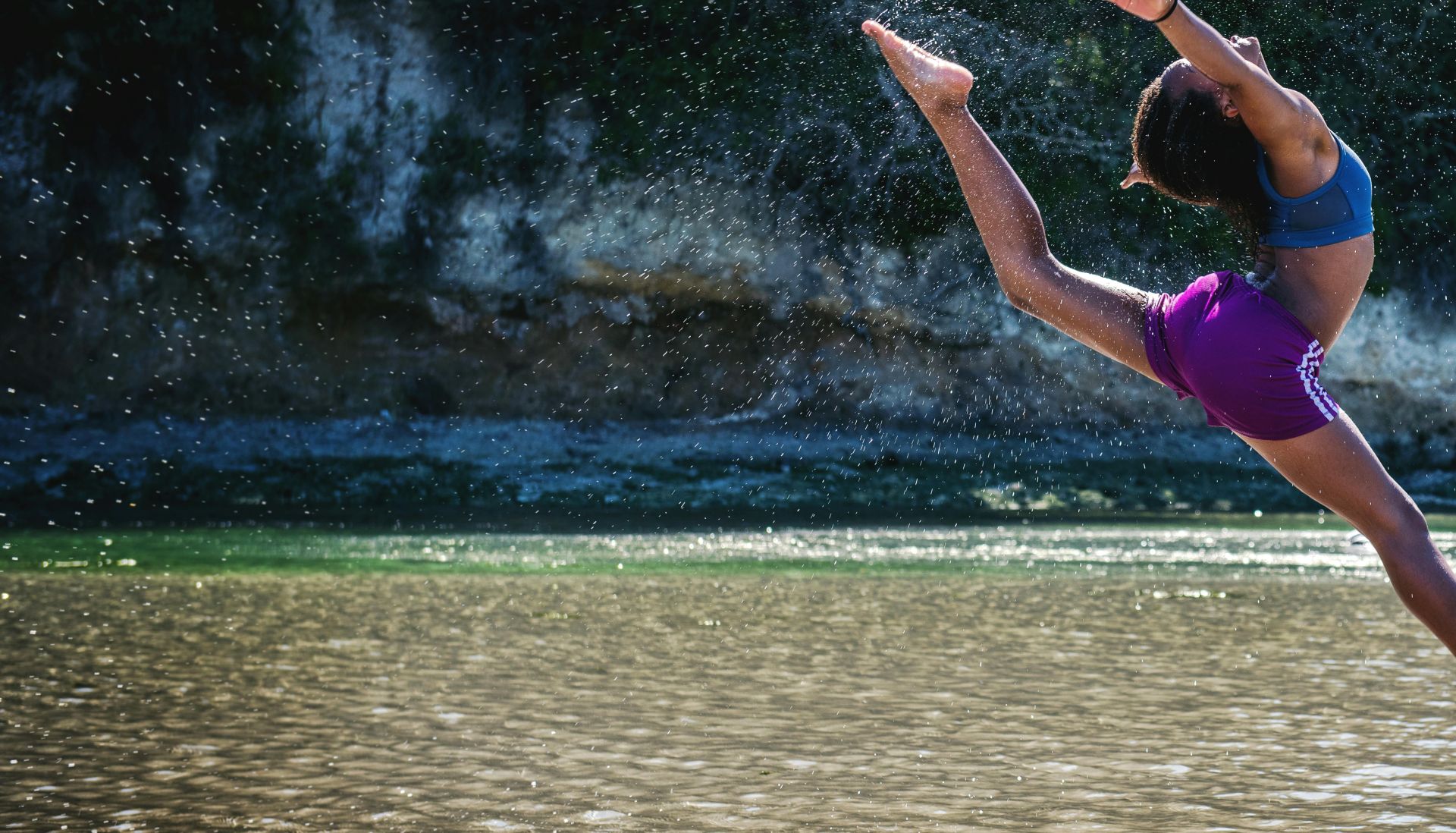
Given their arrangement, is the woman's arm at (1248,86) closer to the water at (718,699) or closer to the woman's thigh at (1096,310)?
the woman's thigh at (1096,310)

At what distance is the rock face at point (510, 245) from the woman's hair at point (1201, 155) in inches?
499

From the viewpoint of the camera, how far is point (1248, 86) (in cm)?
298

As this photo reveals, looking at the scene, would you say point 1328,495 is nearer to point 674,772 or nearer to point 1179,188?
point 1179,188

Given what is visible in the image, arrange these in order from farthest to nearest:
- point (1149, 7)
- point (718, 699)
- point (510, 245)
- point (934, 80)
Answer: point (510, 245), point (718, 699), point (934, 80), point (1149, 7)

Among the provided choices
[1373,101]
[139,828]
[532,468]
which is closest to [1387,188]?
[1373,101]

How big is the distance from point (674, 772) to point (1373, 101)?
15.6m

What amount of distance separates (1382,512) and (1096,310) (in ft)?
2.28

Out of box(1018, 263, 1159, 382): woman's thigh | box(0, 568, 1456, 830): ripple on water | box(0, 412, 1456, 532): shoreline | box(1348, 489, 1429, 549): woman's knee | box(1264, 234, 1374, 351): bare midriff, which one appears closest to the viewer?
box(1348, 489, 1429, 549): woman's knee

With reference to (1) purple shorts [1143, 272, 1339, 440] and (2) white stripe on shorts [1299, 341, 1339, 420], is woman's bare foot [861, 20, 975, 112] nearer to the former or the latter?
(1) purple shorts [1143, 272, 1339, 440]

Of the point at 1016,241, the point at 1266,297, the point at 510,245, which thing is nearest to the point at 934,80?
the point at 1016,241

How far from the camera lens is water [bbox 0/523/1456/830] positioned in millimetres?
3582

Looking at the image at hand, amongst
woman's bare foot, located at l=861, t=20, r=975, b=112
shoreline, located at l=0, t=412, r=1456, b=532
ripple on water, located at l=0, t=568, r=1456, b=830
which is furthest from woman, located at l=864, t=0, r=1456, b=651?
shoreline, located at l=0, t=412, r=1456, b=532

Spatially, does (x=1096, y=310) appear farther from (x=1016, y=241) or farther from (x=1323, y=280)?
(x=1323, y=280)

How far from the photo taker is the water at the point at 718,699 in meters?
3.58
